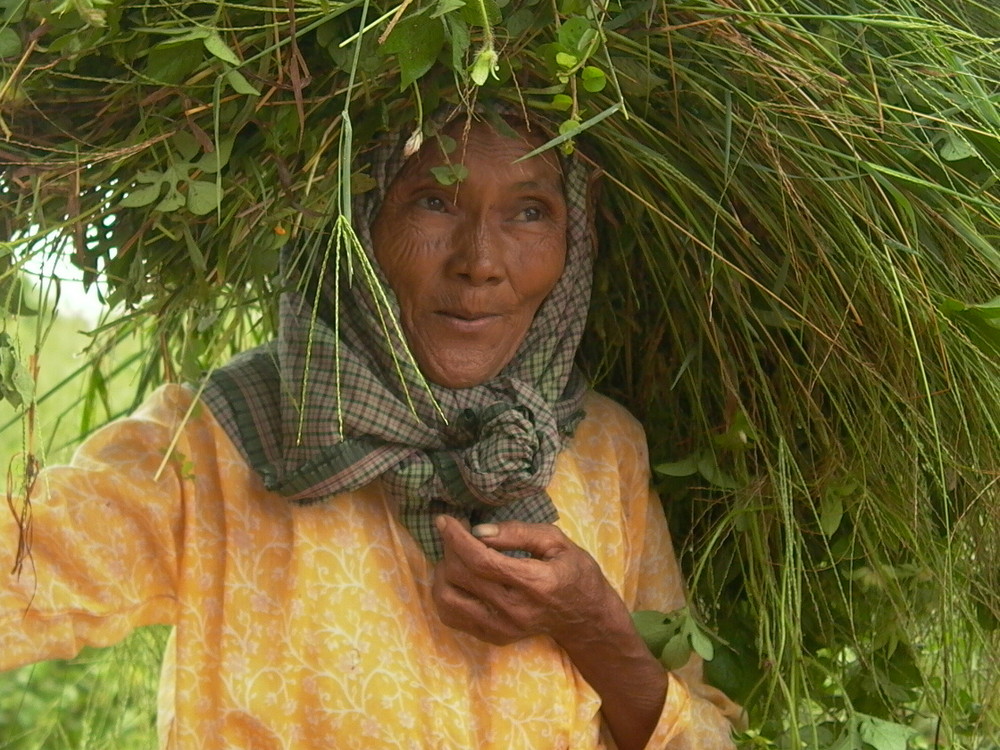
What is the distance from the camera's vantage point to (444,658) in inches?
52.4

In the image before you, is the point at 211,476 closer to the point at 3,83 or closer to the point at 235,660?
the point at 235,660

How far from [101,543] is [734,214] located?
0.68 m

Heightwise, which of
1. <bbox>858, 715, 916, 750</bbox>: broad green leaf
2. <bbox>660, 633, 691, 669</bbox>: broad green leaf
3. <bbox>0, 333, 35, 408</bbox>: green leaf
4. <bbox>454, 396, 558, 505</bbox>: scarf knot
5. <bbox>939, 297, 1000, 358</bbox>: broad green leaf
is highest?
<bbox>0, 333, 35, 408</bbox>: green leaf

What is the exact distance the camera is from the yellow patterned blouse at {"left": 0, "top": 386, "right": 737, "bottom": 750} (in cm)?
128

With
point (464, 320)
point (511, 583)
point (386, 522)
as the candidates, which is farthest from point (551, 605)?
point (464, 320)

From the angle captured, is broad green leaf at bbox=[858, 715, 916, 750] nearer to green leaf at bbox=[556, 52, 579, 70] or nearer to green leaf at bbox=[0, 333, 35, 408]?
green leaf at bbox=[556, 52, 579, 70]

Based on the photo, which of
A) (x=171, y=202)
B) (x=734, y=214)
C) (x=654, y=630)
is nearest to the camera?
(x=171, y=202)

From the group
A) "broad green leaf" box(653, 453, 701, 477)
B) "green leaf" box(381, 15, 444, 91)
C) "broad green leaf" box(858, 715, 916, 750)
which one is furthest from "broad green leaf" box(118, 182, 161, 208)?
"broad green leaf" box(858, 715, 916, 750)

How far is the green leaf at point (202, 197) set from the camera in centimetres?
112

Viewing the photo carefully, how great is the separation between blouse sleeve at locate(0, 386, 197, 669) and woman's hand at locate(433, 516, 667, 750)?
275 millimetres

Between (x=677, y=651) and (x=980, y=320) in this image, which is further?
(x=677, y=651)

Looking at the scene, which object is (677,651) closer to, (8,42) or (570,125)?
(570,125)

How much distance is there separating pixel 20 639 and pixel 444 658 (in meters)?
0.40

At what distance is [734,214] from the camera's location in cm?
128
